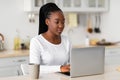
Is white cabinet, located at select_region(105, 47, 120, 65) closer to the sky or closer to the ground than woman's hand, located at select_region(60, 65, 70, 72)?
closer to the ground

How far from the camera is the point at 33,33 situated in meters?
4.13

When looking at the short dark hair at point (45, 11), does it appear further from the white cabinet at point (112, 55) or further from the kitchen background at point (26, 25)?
the white cabinet at point (112, 55)

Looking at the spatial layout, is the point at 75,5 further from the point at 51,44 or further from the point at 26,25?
the point at 51,44

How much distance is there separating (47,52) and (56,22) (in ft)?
0.95

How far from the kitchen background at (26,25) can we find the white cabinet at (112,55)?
11.1 inches

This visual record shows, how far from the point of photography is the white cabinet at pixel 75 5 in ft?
12.5

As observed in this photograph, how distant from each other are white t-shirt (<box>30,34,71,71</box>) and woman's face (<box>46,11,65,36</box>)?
0.44 feet

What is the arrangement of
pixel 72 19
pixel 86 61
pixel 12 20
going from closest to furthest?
pixel 86 61 → pixel 12 20 → pixel 72 19

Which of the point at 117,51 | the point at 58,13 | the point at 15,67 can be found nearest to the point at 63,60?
the point at 58,13

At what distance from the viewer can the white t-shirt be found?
2.25 metres

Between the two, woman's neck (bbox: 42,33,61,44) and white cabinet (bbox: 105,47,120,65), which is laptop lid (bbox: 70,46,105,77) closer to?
woman's neck (bbox: 42,33,61,44)

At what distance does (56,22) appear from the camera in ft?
7.57

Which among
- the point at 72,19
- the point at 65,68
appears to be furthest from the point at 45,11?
the point at 72,19

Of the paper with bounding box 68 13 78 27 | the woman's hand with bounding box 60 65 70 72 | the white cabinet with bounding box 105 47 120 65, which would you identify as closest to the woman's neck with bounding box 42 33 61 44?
the woman's hand with bounding box 60 65 70 72
